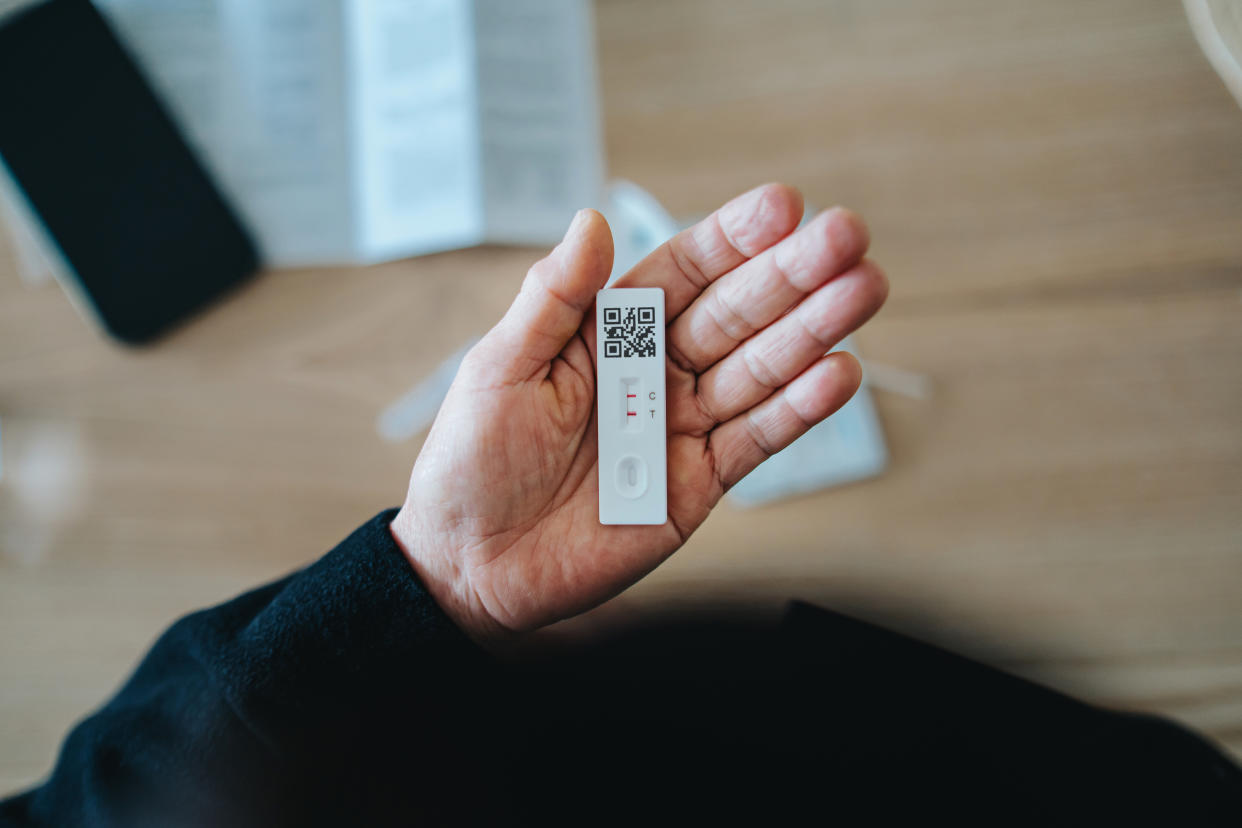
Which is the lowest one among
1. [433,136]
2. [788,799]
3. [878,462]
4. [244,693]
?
[788,799]

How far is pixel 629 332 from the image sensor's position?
497 millimetres

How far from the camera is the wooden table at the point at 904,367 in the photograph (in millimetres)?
655

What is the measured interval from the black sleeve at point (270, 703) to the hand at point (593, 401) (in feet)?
0.11

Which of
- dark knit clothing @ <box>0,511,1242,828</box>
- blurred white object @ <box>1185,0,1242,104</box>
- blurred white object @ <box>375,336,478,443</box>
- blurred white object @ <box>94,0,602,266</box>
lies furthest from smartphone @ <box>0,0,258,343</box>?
blurred white object @ <box>1185,0,1242,104</box>

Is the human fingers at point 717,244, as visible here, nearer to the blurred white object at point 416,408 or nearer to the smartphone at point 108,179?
the blurred white object at point 416,408

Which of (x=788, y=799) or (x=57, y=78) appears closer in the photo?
(x=788, y=799)

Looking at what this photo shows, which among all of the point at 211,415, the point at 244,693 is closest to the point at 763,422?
the point at 244,693

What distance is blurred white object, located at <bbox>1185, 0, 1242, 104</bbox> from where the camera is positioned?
44 cm

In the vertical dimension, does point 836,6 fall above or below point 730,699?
above

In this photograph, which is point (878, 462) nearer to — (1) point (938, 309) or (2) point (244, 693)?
(1) point (938, 309)

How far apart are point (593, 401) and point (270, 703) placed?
0.95ft

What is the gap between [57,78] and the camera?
66cm

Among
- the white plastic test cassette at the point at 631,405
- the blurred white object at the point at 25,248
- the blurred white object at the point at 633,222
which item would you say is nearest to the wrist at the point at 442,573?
the white plastic test cassette at the point at 631,405

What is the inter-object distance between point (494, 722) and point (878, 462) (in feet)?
1.29
